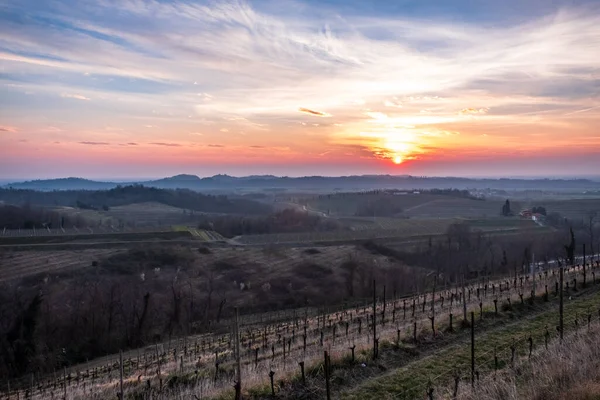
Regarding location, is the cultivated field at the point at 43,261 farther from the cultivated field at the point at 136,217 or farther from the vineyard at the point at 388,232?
the cultivated field at the point at 136,217

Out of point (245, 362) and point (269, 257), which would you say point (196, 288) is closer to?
point (269, 257)

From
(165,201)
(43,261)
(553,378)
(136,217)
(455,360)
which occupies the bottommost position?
(43,261)

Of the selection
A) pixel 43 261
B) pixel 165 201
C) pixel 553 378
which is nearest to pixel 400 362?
pixel 553 378

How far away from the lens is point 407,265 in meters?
55.9

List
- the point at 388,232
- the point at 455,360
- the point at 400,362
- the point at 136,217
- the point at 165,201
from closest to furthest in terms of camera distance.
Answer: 1. the point at 455,360
2. the point at 400,362
3. the point at 388,232
4. the point at 136,217
5. the point at 165,201

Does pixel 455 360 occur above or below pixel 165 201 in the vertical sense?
above

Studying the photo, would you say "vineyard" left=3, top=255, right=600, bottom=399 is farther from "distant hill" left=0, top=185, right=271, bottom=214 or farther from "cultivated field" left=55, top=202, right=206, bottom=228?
"distant hill" left=0, top=185, right=271, bottom=214

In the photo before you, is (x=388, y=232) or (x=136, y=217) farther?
(x=136, y=217)

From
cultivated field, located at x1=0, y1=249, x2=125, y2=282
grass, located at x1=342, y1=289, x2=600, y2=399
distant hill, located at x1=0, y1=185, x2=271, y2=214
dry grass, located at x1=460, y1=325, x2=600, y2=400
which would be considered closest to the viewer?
dry grass, located at x1=460, y1=325, x2=600, y2=400

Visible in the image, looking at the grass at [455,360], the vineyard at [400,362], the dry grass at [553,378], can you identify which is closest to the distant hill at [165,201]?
the vineyard at [400,362]

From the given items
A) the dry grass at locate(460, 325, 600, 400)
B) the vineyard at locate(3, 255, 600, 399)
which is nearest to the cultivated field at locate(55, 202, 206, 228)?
the vineyard at locate(3, 255, 600, 399)

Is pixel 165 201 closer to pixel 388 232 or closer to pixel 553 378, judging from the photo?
pixel 388 232

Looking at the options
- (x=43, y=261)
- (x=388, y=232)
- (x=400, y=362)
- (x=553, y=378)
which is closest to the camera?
(x=553, y=378)

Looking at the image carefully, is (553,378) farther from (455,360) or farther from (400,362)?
(400,362)
